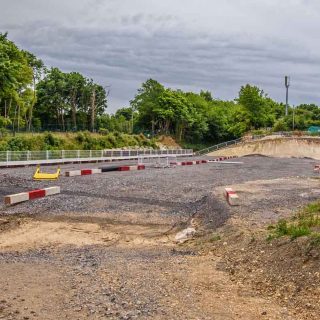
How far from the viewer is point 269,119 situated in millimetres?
115812

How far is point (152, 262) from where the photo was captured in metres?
9.18

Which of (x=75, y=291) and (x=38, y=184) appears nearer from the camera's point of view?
(x=75, y=291)

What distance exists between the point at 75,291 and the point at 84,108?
306 feet

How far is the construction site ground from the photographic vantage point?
21.8ft

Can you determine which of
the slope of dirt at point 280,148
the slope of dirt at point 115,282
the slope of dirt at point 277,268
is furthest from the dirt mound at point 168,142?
the slope of dirt at point 277,268

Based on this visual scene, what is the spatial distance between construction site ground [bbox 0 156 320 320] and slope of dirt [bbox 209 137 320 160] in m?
73.2

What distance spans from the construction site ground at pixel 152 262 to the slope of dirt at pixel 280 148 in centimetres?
7315

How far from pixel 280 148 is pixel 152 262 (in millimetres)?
82755

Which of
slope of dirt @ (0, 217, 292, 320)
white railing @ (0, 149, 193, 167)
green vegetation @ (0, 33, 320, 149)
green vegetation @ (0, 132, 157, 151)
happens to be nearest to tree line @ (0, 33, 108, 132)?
green vegetation @ (0, 33, 320, 149)

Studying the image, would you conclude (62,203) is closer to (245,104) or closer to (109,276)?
(109,276)

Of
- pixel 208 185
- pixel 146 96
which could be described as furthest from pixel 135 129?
pixel 208 185


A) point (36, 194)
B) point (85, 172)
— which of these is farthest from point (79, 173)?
point (36, 194)

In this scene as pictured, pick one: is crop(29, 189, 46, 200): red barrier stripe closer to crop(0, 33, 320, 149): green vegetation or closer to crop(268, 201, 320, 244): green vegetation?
crop(268, 201, 320, 244): green vegetation

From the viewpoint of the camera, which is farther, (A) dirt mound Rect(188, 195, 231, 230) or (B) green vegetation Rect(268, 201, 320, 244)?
(A) dirt mound Rect(188, 195, 231, 230)
